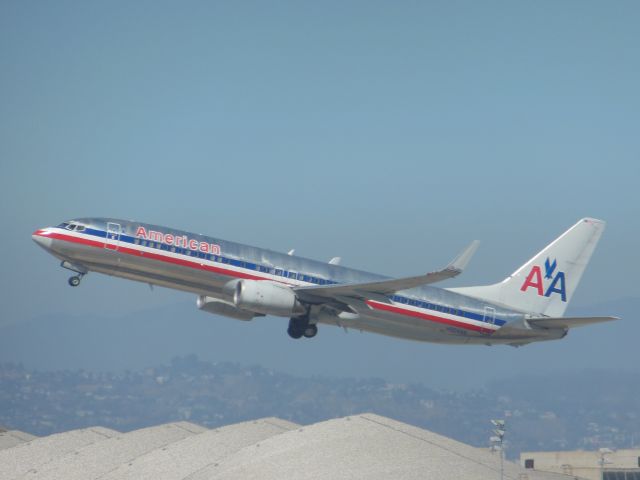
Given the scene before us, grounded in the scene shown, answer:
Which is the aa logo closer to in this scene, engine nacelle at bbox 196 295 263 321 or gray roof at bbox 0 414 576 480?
engine nacelle at bbox 196 295 263 321

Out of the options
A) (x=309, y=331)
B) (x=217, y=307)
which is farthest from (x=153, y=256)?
Result: (x=309, y=331)

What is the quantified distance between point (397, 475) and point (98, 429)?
48328 mm

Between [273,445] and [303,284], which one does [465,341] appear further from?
[273,445]

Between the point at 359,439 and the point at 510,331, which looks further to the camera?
the point at 359,439

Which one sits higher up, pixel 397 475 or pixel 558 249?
pixel 558 249

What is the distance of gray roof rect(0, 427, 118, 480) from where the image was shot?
11006 centimetres

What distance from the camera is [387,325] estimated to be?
2707 inches

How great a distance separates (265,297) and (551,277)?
24391 mm

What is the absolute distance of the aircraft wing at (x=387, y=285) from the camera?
194 ft

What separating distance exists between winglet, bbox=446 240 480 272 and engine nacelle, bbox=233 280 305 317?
35.8 feet

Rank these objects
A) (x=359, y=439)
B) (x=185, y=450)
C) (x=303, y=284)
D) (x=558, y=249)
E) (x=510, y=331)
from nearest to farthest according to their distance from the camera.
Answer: (x=303, y=284) → (x=510, y=331) → (x=558, y=249) → (x=359, y=439) → (x=185, y=450)

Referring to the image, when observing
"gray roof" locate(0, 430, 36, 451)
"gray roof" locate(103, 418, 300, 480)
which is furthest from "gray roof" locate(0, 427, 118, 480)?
"gray roof" locate(103, 418, 300, 480)

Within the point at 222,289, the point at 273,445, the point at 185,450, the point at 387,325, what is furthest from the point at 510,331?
the point at 185,450

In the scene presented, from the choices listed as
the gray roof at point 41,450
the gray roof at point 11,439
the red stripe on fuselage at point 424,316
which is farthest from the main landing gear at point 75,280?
the gray roof at point 11,439
